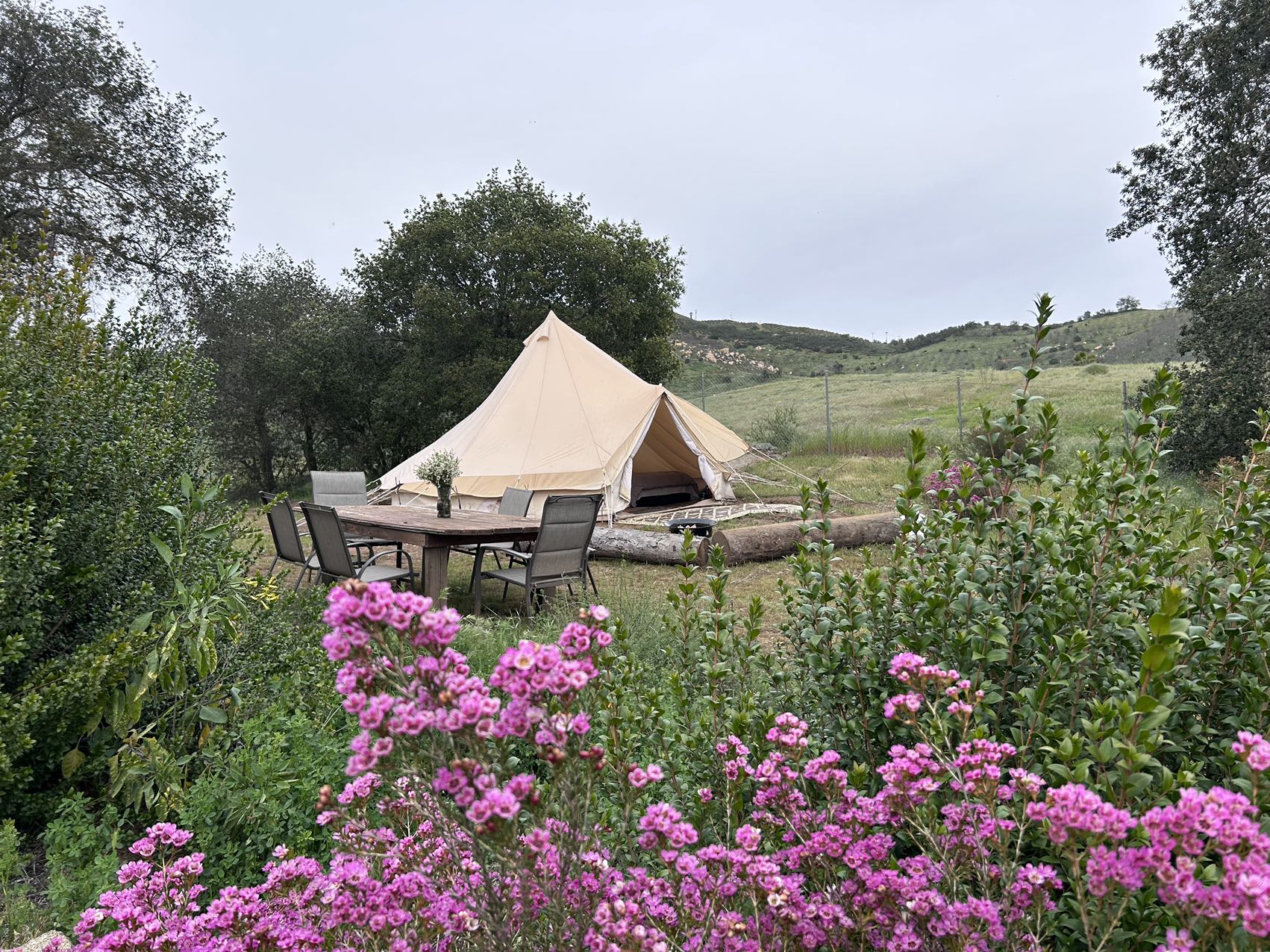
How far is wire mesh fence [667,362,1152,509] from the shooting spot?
43.7ft

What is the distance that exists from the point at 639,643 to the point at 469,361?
1451 centimetres

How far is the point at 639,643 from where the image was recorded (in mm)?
3980

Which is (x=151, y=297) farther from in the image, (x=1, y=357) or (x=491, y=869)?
(x=491, y=869)

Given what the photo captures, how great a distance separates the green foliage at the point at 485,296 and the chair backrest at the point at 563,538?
38.0 ft

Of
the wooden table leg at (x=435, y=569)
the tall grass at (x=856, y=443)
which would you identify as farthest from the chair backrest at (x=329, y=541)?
the tall grass at (x=856, y=443)

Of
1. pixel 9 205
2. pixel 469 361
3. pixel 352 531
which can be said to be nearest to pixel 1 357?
pixel 352 531

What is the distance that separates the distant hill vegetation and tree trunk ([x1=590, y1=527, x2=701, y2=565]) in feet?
75.7

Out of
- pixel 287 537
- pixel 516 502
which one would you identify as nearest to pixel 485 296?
pixel 516 502

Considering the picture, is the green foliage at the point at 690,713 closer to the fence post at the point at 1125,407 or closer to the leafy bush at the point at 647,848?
the leafy bush at the point at 647,848

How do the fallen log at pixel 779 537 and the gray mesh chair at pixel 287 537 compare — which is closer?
the gray mesh chair at pixel 287 537

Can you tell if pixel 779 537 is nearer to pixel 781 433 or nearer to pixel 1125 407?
pixel 1125 407

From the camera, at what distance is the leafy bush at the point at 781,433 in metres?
16.9

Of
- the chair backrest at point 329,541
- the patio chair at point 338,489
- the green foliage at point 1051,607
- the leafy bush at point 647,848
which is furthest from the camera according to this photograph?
the patio chair at point 338,489

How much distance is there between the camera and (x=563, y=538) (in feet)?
18.1
